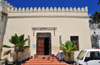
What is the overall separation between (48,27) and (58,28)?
1099mm

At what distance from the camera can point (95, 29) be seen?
35.4 ft

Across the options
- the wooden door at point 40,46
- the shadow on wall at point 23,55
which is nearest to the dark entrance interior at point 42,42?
the wooden door at point 40,46

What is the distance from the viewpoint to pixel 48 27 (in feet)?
35.1

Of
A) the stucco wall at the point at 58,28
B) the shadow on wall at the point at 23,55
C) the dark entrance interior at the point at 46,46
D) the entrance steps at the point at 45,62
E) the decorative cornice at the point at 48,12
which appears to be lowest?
the entrance steps at the point at 45,62

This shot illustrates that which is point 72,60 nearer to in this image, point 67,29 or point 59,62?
point 59,62

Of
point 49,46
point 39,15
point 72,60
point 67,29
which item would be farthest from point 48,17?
point 72,60

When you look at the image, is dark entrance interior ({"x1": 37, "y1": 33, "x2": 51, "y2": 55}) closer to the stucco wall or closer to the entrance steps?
the stucco wall

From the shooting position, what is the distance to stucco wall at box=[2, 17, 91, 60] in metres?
10.5

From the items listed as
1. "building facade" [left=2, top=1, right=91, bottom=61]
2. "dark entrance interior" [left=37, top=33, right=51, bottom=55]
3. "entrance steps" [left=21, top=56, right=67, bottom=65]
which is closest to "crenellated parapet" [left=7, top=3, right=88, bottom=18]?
"building facade" [left=2, top=1, right=91, bottom=61]

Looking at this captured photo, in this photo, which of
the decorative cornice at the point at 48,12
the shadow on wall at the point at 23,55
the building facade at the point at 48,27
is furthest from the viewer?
the decorative cornice at the point at 48,12

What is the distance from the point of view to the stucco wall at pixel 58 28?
414 inches

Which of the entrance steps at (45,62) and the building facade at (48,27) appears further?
the building facade at (48,27)

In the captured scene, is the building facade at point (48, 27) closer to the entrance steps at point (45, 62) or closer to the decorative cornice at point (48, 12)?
the decorative cornice at point (48, 12)

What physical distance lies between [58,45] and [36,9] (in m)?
4.78
